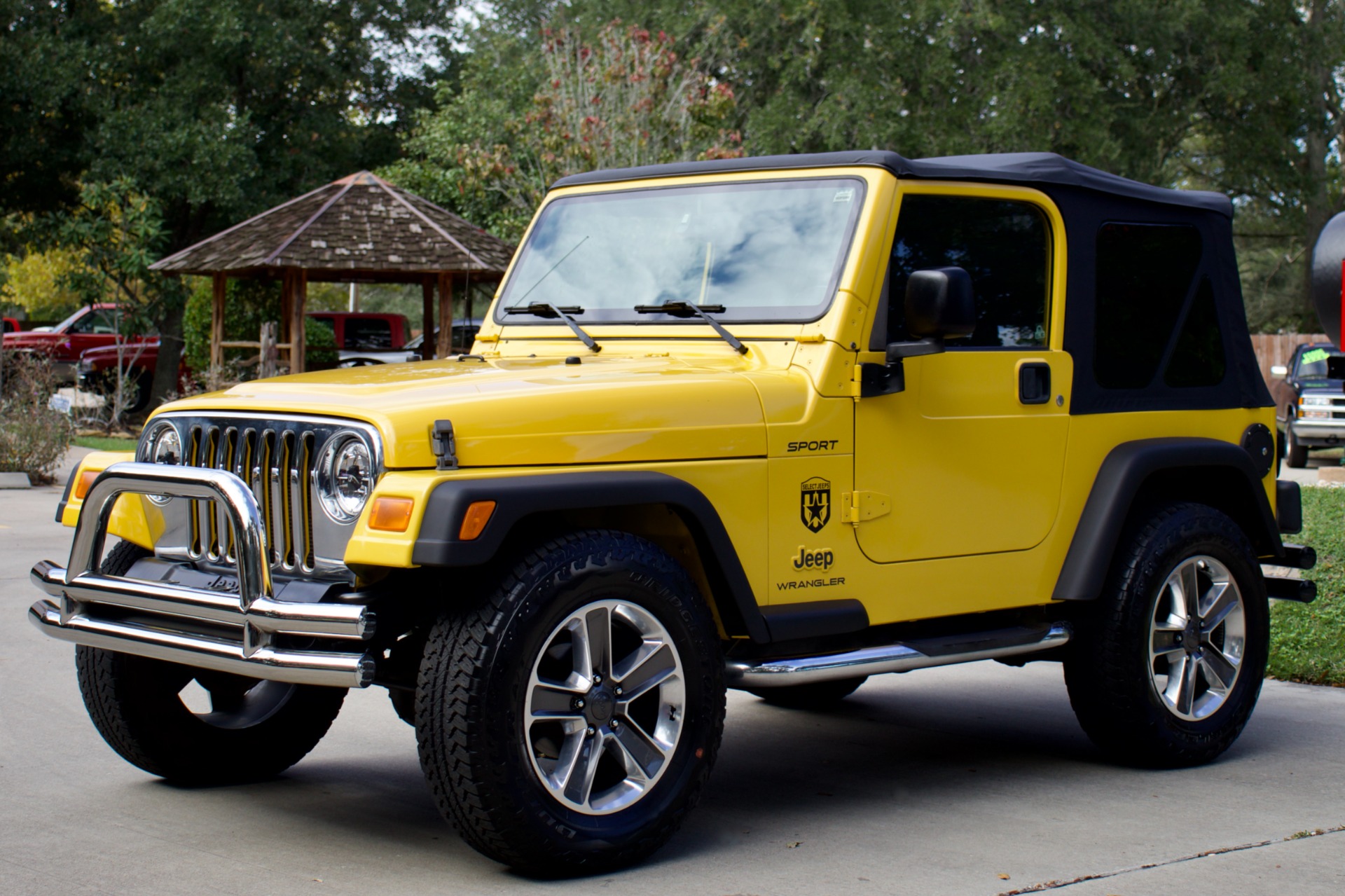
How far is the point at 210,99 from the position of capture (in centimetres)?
2655

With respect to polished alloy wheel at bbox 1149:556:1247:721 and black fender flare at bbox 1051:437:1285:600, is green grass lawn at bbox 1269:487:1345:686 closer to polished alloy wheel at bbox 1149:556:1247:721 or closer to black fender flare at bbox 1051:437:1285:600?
polished alloy wheel at bbox 1149:556:1247:721

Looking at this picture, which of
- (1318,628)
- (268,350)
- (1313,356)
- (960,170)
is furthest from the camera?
(1313,356)

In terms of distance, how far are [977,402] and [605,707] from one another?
1820 millimetres

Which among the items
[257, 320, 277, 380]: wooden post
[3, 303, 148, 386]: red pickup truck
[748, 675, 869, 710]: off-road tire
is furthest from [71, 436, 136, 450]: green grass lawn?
[748, 675, 869, 710]: off-road tire

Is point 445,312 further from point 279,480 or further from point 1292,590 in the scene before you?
point 279,480

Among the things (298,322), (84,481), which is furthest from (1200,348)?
(298,322)

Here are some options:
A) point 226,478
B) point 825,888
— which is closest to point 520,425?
point 226,478

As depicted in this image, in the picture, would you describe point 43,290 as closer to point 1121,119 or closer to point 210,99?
point 210,99

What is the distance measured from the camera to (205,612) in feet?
14.0

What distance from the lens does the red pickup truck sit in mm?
31484

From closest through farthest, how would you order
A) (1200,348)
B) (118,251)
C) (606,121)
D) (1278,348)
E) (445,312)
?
(1200,348) → (445,312) → (606,121) → (118,251) → (1278,348)

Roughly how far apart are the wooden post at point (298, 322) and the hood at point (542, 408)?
1547 cm

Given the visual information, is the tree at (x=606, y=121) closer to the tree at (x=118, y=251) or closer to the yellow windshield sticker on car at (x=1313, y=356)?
the tree at (x=118, y=251)

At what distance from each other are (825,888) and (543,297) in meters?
2.56
